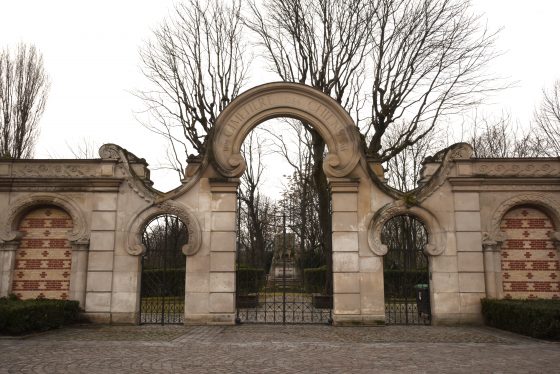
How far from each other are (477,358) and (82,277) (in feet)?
33.1

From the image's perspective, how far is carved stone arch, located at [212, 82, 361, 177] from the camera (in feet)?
43.4

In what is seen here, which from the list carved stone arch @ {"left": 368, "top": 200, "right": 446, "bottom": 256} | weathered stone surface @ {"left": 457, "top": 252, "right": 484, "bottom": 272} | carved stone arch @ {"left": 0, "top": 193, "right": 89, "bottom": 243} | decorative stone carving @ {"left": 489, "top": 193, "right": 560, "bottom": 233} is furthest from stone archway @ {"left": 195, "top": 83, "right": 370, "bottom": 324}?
decorative stone carving @ {"left": 489, "top": 193, "right": 560, "bottom": 233}

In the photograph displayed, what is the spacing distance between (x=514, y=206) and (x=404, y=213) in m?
3.11

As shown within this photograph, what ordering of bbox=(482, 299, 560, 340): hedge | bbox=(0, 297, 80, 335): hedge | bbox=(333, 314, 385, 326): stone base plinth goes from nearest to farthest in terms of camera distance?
1. bbox=(482, 299, 560, 340): hedge
2. bbox=(0, 297, 80, 335): hedge
3. bbox=(333, 314, 385, 326): stone base plinth

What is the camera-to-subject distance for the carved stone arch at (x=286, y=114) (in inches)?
521

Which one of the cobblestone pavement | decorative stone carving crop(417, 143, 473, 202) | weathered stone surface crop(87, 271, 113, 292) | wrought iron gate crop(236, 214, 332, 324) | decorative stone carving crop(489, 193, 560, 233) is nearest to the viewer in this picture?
the cobblestone pavement

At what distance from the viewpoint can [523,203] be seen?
517 inches

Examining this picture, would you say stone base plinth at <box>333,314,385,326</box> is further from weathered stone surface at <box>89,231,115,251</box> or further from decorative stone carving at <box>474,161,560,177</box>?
weathered stone surface at <box>89,231,115,251</box>

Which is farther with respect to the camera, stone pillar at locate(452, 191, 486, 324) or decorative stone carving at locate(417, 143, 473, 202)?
decorative stone carving at locate(417, 143, 473, 202)

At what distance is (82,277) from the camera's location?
12914 mm

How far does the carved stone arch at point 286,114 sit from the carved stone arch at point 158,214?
1.59 meters

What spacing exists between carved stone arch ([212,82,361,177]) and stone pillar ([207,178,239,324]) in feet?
1.77

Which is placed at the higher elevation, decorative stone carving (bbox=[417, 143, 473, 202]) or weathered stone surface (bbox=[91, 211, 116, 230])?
decorative stone carving (bbox=[417, 143, 473, 202])

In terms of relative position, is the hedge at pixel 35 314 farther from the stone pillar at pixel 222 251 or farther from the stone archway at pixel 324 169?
the stone pillar at pixel 222 251
